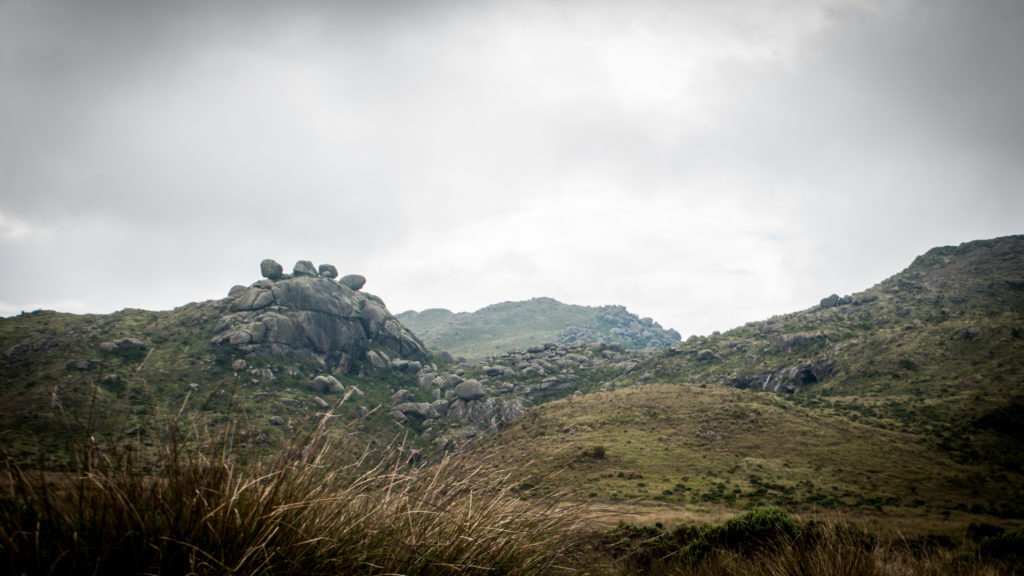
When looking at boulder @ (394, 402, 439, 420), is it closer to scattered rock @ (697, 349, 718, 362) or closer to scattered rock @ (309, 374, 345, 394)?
scattered rock @ (309, 374, 345, 394)

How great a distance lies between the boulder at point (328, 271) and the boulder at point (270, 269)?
1458cm

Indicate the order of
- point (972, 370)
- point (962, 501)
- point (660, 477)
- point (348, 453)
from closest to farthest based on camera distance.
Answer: point (348, 453) < point (962, 501) < point (660, 477) < point (972, 370)

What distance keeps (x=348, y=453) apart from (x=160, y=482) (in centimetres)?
148

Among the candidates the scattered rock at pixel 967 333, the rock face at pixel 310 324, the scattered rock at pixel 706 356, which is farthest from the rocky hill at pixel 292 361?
the scattered rock at pixel 967 333

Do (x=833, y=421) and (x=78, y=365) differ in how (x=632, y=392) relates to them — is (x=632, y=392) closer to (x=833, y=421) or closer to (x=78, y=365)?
(x=833, y=421)

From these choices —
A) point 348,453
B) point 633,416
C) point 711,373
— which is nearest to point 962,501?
point 633,416

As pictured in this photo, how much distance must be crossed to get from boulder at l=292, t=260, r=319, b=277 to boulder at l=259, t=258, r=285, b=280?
413cm

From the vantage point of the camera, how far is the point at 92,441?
7.39 feet

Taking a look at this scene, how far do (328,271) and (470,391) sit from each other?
6520 cm

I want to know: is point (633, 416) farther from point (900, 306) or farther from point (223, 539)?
point (900, 306)

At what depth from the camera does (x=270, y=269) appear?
367 ft

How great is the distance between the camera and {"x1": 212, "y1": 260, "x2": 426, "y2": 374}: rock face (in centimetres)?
9350

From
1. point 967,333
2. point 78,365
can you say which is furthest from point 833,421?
point 78,365

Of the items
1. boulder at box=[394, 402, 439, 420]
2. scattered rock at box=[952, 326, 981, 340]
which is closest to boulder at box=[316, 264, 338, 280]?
boulder at box=[394, 402, 439, 420]
